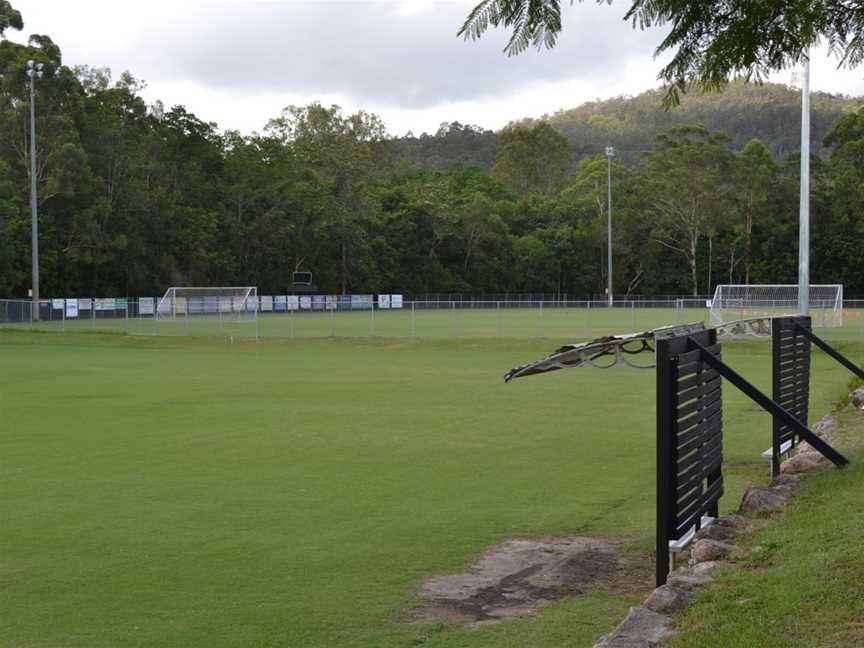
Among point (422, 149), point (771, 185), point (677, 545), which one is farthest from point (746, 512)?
point (422, 149)

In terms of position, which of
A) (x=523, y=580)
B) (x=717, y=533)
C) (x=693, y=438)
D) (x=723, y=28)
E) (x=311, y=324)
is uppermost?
(x=723, y=28)

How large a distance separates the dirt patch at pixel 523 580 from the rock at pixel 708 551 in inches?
27.8

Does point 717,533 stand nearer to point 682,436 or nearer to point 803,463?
point 682,436

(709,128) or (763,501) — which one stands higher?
(709,128)

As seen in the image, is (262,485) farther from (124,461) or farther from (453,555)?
(453,555)

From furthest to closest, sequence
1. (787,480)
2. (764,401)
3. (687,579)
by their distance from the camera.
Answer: (787,480), (764,401), (687,579)

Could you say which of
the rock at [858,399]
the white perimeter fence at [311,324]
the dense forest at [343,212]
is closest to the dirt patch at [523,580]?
the rock at [858,399]

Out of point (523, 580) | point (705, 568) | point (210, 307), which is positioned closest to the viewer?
point (705, 568)

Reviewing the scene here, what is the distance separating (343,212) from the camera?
94.2 meters

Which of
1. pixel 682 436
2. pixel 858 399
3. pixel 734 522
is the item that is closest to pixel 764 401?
pixel 734 522

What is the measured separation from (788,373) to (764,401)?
3.23m

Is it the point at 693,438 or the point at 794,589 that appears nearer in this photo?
the point at 794,589

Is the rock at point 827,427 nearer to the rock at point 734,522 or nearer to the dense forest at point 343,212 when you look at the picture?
the rock at point 734,522

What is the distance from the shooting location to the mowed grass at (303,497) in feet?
22.7
